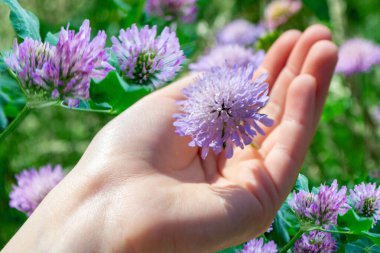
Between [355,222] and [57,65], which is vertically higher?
[57,65]

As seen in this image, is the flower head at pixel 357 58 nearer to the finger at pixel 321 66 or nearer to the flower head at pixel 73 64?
the finger at pixel 321 66

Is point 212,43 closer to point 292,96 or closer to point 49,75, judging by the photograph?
point 292,96

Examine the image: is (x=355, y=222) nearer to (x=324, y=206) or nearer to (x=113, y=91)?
(x=324, y=206)

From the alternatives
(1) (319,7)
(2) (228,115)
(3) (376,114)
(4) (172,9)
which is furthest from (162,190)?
(3) (376,114)

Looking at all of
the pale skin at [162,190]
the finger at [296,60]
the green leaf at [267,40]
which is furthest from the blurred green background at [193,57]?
the pale skin at [162,190]

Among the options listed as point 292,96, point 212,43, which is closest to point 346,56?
point 212,43

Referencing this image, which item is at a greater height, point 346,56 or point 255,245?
point 346,56

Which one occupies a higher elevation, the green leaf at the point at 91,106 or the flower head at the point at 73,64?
the flower head at the point at 73,64
